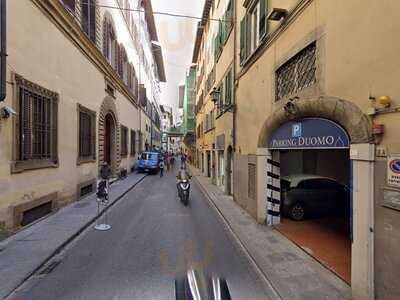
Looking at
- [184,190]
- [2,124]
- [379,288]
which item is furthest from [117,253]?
[184,190]

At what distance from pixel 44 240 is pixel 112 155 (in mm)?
13637

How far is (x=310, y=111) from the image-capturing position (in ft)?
19.1

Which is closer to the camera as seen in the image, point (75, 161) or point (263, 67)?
point (263, 67)

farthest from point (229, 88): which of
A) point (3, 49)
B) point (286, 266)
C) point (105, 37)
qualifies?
point (286, 266)

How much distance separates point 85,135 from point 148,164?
1358cm

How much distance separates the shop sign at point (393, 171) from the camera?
3.63 m

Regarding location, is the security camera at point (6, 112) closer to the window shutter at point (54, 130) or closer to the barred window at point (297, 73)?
the window shutter at point (54, 130)

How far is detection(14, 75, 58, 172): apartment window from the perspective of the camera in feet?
25.0

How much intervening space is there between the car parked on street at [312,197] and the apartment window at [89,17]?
10.3 meters

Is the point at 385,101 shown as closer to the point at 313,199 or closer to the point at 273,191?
the point at 273,191

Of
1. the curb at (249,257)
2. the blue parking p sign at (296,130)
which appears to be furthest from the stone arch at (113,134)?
the blue parking p sign at (296,130)

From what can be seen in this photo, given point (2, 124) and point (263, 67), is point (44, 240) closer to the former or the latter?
point (2, 124)

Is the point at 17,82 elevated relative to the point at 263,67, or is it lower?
lower

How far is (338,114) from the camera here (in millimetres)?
4840
